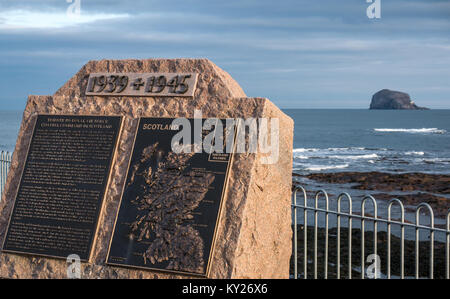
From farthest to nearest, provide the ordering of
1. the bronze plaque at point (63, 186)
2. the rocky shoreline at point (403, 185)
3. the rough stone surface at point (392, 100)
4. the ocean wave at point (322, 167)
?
1. the rough stone surface at point (392, 100)
2. the ocean wave at point (322, 167)
3. the rocky shoreline at point (403, 185)
4. the bronze plaque at point (63, 186)

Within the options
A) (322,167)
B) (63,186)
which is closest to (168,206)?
(63,186)

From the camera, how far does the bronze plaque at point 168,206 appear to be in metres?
4.81

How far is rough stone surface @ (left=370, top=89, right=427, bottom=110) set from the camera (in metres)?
156

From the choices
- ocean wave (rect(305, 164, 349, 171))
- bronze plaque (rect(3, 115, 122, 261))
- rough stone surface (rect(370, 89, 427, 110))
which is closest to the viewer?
bronze plaque (rect(3, 115, 122, 261))

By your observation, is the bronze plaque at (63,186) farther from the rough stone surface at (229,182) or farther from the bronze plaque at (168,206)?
the bronze plaque at (168,206)

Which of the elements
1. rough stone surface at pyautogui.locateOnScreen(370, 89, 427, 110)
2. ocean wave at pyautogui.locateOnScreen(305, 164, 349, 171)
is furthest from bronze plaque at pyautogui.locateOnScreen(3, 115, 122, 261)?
rough stone surface at pyautogui.locateOnScreen(370, 89, 427, 110)

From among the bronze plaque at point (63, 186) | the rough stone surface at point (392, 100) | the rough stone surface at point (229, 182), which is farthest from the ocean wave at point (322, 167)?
the rough stone surface at point (392, 100)

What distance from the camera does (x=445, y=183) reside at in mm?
20172

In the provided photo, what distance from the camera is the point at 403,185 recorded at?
64.1 ft

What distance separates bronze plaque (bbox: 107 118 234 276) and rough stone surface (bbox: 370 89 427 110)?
16124 centimetres

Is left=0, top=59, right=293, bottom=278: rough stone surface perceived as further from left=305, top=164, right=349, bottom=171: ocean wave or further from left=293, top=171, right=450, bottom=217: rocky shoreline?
left=305, top=164, right=349, bottom=171: ocean wave

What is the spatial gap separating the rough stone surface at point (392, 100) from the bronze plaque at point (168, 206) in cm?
16124

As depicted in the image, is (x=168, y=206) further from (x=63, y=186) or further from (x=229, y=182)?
(x=63, y=186)

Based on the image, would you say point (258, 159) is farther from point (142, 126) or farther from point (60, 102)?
point (60, 102)
